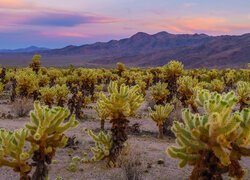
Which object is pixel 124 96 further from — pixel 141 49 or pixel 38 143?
pixel 141 49

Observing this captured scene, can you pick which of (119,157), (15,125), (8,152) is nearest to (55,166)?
(119,157)

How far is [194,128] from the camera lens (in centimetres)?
486

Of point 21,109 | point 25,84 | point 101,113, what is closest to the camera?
point 101,113

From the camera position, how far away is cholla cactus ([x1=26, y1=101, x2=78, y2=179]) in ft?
19.2

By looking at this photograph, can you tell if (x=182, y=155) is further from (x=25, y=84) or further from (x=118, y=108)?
(x=25, y=84)

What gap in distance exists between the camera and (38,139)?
581 centimetres

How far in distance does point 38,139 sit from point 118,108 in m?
4.06

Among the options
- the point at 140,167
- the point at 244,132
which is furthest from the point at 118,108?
the point at 244,132

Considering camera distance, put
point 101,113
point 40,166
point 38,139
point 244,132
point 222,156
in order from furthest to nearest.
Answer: point 101,113 < point 40,166 < point 38,139 < point 244,132 < point 222,156

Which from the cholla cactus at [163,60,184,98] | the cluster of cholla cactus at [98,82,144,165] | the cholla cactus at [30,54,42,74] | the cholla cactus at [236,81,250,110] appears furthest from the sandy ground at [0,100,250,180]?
the cholla cactus at [30,54,42,74]

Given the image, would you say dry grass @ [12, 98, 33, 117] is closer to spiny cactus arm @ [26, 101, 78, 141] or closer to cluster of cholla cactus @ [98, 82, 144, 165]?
cluster of cholla cactus @ [98, 82, 144, 165]

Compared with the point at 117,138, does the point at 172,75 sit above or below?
above

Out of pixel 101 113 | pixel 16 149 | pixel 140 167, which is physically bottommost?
pixel 140 167

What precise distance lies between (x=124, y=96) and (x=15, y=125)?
22.7 ft
